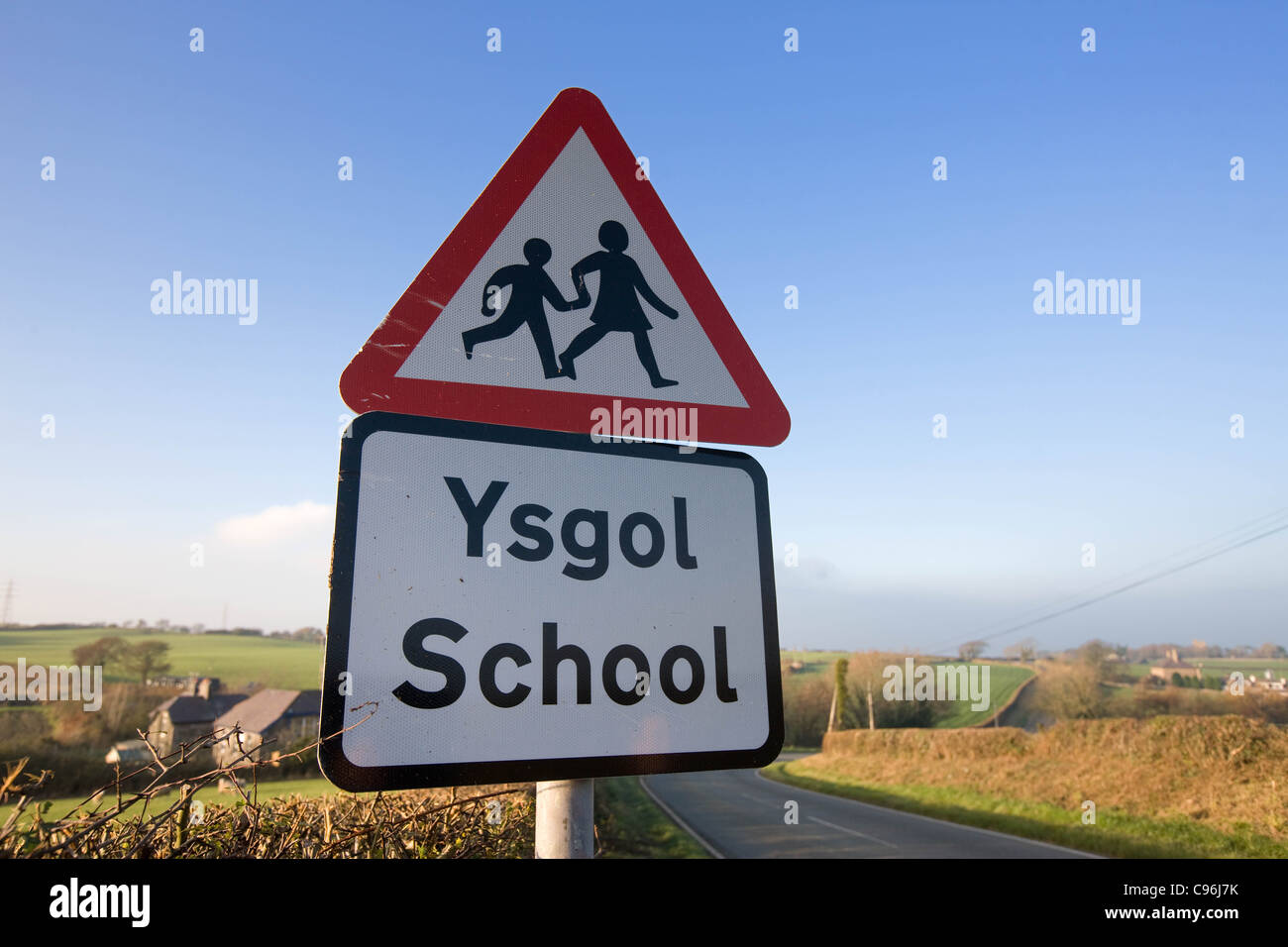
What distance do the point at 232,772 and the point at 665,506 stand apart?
3.27ft

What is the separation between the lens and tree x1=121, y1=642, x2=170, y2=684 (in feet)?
102

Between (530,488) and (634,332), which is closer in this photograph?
(530,488)

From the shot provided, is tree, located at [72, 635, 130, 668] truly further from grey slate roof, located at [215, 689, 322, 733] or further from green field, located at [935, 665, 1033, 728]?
green field, located at [935, 665, 1033, 728]

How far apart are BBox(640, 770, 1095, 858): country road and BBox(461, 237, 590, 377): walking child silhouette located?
1065cm

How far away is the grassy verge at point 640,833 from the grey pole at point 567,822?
6415 mm

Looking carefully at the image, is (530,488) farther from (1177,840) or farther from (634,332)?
(1177,840)

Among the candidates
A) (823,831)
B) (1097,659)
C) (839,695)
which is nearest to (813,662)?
(839,695)

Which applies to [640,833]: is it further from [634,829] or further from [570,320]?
[570,320]

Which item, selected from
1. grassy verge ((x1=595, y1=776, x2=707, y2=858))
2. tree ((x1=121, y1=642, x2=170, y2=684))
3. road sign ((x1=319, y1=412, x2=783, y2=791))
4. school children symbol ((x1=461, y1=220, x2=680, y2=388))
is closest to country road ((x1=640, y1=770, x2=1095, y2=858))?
grassy verge ((x1=595, y1=776, x2=707, y2=858))

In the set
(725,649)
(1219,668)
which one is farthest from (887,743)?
(725,649)

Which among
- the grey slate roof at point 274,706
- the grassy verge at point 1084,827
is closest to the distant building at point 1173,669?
the grassy verge at point 1084,827

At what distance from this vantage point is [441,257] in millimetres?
1306

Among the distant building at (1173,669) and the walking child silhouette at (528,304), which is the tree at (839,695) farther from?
the walking child silhouette at (528,304)
